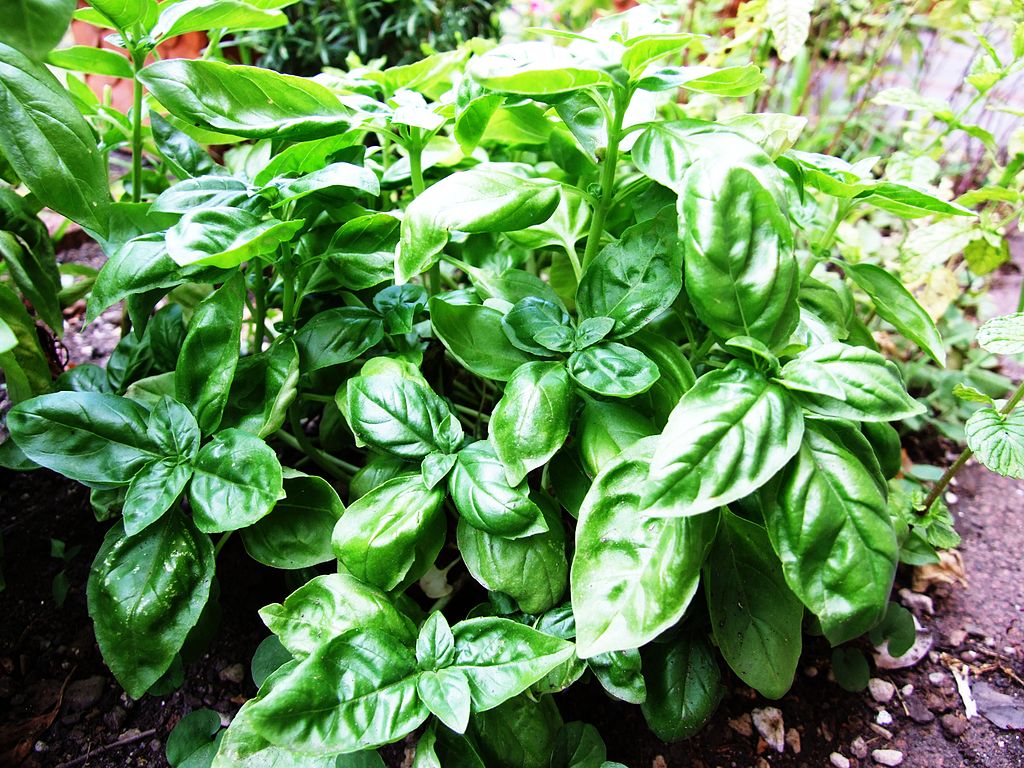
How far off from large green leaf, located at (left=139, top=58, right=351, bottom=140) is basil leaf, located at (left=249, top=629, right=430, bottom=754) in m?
0.56

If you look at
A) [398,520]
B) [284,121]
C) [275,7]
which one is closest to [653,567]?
[398,520]

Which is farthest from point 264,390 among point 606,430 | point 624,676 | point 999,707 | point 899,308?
point 999,707

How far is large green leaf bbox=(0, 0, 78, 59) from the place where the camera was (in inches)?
23.9

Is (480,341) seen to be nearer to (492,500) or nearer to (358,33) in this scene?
(492,500)

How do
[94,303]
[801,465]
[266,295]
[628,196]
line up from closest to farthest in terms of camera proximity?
1. [801,465]
2. [94,303]
3. [628,196]
4. [266,295]

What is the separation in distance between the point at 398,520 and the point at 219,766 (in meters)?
0.30

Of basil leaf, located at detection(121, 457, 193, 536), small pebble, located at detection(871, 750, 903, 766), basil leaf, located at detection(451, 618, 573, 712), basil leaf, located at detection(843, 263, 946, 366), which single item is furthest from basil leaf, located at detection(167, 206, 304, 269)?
small pebble, located at detection(871, 750, 903, 766)

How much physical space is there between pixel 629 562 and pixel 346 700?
299mm

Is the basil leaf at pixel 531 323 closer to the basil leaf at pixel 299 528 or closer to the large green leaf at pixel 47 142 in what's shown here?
the basil leaf at pixel 299 528

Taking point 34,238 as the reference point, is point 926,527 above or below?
below

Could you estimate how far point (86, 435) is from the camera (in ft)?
2.62

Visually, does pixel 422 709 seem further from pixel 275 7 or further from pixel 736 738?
pixel 275 7

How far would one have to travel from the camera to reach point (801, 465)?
2.14 feet

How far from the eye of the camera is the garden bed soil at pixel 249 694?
2.99 ft
